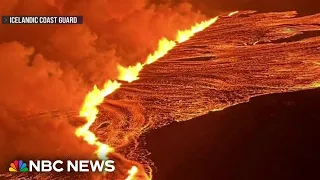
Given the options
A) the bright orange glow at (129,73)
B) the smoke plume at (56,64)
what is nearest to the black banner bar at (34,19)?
the smoke plume at (56,64)

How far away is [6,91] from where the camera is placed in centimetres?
379

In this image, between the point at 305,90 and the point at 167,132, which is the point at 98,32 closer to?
the point at 167,132

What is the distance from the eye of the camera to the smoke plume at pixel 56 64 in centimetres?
361

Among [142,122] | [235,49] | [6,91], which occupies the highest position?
[235,49]

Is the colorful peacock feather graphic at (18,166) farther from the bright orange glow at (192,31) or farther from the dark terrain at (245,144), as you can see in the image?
the bright orange glow at (192,31)

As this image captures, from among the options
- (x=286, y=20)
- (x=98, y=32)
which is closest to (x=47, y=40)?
(x=98, y=32)

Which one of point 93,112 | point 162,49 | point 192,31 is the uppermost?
point 192,31

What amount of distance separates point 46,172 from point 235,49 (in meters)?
2.58

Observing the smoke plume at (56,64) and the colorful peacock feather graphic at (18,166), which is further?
the smoke plume at (56,64)

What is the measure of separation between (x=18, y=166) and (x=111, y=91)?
120 centimetres

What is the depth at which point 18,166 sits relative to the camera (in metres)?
3.39

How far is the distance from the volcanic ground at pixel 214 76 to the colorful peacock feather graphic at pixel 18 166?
0.45ft

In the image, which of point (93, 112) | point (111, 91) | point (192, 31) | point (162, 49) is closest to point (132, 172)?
point (93, 112)

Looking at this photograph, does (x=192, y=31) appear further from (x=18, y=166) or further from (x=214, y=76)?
(x=18, y=166)
